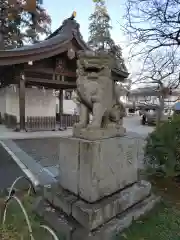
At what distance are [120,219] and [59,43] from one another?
31.3 ft

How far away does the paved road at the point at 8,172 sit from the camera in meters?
3.69

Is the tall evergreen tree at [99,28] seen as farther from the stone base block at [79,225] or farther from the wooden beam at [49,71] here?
the stone base block at [79,225]

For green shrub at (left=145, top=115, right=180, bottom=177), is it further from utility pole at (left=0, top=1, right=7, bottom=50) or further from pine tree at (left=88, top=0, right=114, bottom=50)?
pine tree at (left=88, top=0, right=114, bottom=50)

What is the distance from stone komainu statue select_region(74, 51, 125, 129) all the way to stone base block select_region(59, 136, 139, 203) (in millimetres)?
285

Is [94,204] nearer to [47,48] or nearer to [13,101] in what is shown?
[47,48]

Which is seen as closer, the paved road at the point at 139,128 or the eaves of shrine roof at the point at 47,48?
the eaves of shrine roof at the point at 47,48

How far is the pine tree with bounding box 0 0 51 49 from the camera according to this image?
17.7 meters

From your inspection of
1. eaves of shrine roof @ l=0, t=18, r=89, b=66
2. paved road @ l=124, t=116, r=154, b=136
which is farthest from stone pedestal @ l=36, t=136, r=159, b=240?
paved road @ l=124, t=116, r=154, b=136

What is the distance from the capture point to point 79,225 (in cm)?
224

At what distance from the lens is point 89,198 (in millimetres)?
2291

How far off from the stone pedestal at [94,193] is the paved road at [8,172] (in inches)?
46.6

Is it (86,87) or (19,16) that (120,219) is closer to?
(86,87)

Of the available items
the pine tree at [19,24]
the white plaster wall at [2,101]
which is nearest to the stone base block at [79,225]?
the white plaster wall at [2,101]

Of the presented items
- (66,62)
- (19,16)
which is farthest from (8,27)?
(66,62)
